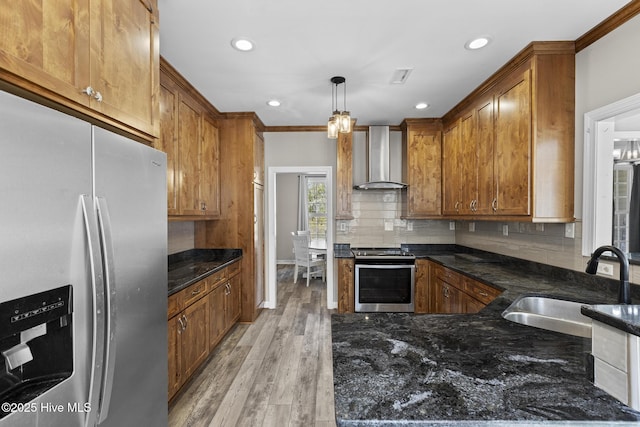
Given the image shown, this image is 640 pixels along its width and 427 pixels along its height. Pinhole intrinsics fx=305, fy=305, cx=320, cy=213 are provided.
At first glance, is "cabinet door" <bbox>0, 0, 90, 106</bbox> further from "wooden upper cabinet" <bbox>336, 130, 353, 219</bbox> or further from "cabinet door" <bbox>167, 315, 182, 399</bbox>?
"wooden upper cabinet" <bbox>336, 130, 353, 219</bbox>

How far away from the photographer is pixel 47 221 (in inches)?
37.1

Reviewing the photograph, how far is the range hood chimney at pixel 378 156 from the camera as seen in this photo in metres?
4.12

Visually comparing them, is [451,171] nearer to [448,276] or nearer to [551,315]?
[448,276]

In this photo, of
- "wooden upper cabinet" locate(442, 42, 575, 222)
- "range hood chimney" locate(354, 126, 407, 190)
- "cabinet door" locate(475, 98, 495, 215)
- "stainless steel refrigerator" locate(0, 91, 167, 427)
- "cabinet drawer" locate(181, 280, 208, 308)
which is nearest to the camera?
"stainless steel refrigerator" locate(0, 91, 167, 427)

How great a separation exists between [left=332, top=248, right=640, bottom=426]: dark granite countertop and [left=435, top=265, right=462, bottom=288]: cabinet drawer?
57.3 inches

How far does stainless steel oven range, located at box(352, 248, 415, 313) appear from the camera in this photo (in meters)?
3.70

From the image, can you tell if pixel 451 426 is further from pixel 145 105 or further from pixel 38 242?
pixel 145 105

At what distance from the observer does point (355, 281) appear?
12.3ft

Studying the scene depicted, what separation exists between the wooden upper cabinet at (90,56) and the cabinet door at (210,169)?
5.40 feet

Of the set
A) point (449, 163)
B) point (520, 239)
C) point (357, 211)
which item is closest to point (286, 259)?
point (357, 211)

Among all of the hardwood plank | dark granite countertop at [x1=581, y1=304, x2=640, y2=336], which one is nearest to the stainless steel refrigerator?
the hardwood plank

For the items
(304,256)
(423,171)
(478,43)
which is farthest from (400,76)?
(304,256)

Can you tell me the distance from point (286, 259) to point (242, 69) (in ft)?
20.7

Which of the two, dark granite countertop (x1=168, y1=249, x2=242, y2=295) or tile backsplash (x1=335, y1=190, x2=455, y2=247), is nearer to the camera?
dark granite countertop (x1=168, y1=249, x2=242, y2=295)
